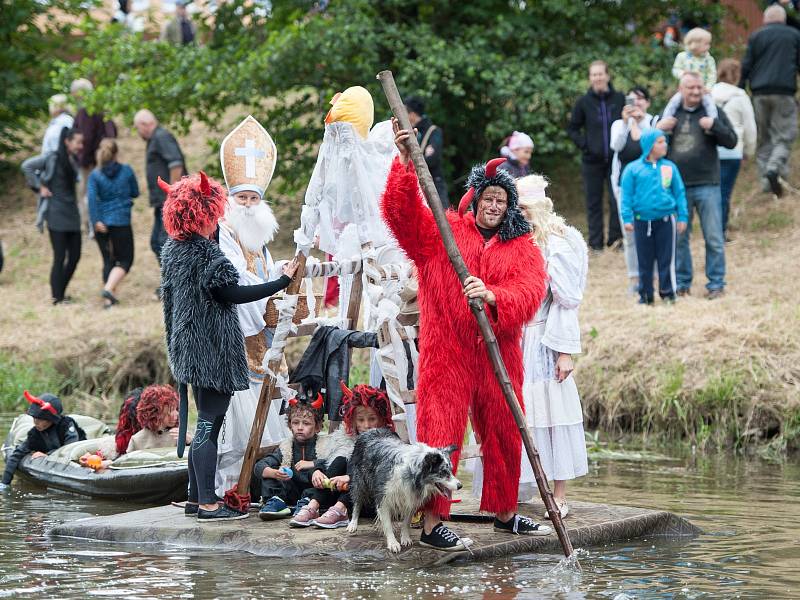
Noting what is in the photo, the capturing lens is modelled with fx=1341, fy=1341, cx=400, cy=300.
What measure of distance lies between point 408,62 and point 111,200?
4.08m

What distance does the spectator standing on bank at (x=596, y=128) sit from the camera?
1594 cm

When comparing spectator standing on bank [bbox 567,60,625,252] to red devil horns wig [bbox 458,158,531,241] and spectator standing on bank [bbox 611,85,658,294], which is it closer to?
spectator standing on bank [bbox 611,85,658,294]

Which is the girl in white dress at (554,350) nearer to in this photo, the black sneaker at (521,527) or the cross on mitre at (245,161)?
the black sneaker at (521,527)

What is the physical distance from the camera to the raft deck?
7.41 meters

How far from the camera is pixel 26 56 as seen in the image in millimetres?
23047

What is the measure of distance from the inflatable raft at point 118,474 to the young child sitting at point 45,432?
86mm

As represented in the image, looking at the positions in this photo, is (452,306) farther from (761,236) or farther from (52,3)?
(52,3)

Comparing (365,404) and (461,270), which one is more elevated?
(461,270)

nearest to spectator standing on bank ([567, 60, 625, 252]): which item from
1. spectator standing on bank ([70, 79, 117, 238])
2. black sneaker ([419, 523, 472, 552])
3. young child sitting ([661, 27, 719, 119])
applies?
young child sitting ([661, 27, 719, 119])

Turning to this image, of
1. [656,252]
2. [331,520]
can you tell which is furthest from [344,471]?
[656,252]

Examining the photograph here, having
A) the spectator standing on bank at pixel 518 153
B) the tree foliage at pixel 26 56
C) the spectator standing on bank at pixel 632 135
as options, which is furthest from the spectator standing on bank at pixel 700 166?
the tree foliage at pixel 26 56

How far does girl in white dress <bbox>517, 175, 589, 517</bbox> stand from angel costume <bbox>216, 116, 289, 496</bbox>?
1616 millimetres

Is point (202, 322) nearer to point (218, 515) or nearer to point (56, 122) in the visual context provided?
point (218, 515)

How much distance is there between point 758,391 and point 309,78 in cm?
827
